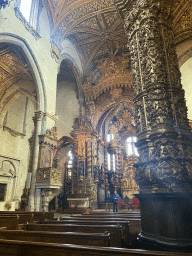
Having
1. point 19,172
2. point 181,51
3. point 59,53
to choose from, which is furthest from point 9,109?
point 181,51

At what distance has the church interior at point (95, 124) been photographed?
2.82 metres

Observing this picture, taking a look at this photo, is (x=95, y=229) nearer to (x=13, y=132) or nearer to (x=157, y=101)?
(x=157, y=101)

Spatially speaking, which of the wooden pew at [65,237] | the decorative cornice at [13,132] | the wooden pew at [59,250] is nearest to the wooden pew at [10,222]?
the wooden pew at [65,237]

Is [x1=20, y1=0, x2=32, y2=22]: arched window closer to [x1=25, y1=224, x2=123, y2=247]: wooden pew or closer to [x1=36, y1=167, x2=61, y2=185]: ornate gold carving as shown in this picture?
[x1=36, y1=167, x2=61, y2=185]: ornate gold carving

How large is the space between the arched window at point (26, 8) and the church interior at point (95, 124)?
0.07 m

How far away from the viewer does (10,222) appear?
4.95 m

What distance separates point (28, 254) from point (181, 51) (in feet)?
36.8

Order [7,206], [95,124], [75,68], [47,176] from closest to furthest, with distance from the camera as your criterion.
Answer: [47,176] → [7,206] → [75,68] → [95,124]

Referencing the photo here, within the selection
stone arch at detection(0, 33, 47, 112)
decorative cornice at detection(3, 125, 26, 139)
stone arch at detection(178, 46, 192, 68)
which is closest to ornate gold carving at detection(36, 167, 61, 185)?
stone arch at detection(0, 33, 47, 112)

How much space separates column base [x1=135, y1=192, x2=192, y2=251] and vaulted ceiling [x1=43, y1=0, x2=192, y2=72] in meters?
9.74

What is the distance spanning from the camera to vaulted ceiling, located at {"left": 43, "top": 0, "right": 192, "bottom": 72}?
33.2ft

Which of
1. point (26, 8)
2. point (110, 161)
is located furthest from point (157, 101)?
point (110, 161)

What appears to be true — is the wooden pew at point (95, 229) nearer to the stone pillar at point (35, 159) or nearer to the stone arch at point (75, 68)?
the stone pillar at point (35, 159)

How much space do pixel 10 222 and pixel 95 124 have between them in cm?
1231
